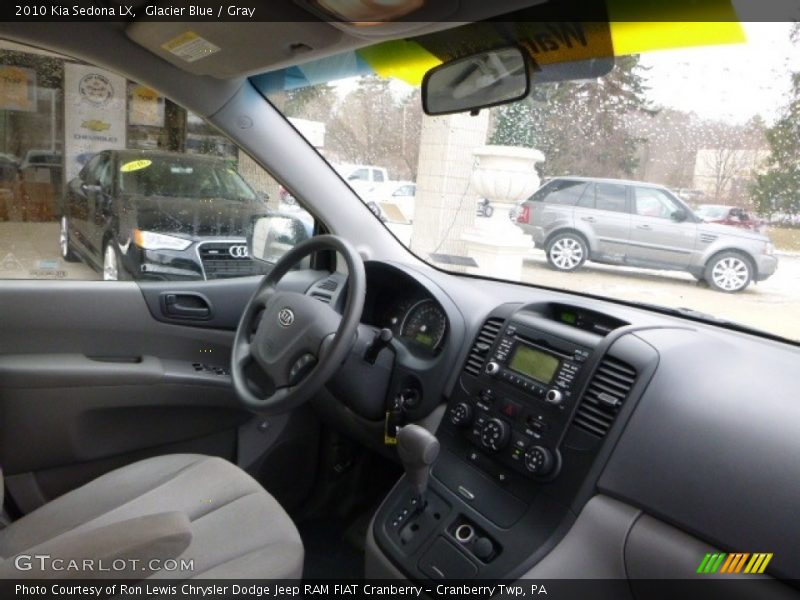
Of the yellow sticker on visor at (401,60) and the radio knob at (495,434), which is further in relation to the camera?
the yellow sticker on visor at (401,60)

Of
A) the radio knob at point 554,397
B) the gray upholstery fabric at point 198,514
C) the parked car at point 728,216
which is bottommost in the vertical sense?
the gray upholstery fabric at point 198,514

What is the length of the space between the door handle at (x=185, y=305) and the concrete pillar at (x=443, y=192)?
→ 0.87m

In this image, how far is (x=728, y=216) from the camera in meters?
1.84

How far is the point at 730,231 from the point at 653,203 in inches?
11.0

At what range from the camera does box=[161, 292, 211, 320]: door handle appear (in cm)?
254

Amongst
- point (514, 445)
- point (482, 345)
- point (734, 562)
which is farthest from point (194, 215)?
point (734, 562)

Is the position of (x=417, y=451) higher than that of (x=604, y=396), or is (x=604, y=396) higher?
(x=604, y=396)

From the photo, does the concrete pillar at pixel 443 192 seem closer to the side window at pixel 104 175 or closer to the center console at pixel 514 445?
the center console at pixel 514 445

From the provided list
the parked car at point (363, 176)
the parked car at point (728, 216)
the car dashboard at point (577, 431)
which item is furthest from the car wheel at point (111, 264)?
the parked car at point (728, 216)

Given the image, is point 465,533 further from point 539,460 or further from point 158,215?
point 158,215

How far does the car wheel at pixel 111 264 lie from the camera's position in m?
2.47

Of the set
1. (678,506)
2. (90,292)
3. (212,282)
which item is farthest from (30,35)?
(678,506)

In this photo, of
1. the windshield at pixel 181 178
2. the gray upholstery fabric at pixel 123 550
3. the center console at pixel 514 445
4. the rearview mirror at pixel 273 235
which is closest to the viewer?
the gray upholstery fabric at pixel 123 550

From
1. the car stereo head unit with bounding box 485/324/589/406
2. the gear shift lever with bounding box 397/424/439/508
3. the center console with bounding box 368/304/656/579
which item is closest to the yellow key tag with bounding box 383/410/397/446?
the center console with bounding box 368/304/656/579
